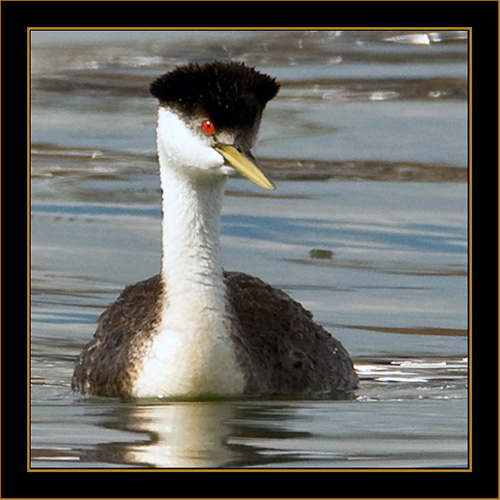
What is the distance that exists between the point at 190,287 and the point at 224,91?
4.24 feet

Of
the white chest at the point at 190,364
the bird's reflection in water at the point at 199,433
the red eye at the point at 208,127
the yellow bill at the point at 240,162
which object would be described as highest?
the red eye at the point at 208,127

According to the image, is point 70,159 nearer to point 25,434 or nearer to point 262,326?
point 262,326

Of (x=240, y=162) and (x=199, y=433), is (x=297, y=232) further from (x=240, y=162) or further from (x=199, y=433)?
(x=199, y=433)

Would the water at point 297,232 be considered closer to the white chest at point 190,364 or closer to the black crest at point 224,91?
the white chest at point 190,364

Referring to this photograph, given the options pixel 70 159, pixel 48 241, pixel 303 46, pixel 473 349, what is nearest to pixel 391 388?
pixel 473 349

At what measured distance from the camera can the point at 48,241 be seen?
1593cm

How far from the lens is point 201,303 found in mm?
11141

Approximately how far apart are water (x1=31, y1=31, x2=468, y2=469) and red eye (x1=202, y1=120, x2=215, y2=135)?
5.50ft

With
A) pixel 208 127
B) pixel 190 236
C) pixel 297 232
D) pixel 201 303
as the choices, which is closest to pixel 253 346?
pixel 201 303

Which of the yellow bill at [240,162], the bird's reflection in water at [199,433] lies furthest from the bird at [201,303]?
the bird's reflection in water at [199,433]

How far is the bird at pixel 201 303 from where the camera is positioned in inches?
424

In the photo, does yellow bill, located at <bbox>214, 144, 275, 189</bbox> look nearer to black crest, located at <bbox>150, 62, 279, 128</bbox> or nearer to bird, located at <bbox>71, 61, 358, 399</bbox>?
bird, located at <bbox>71, 61, 358, 399</bbox>

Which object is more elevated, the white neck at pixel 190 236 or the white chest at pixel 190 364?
the white neck at pixel 190 236

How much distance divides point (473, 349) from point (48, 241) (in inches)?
230
